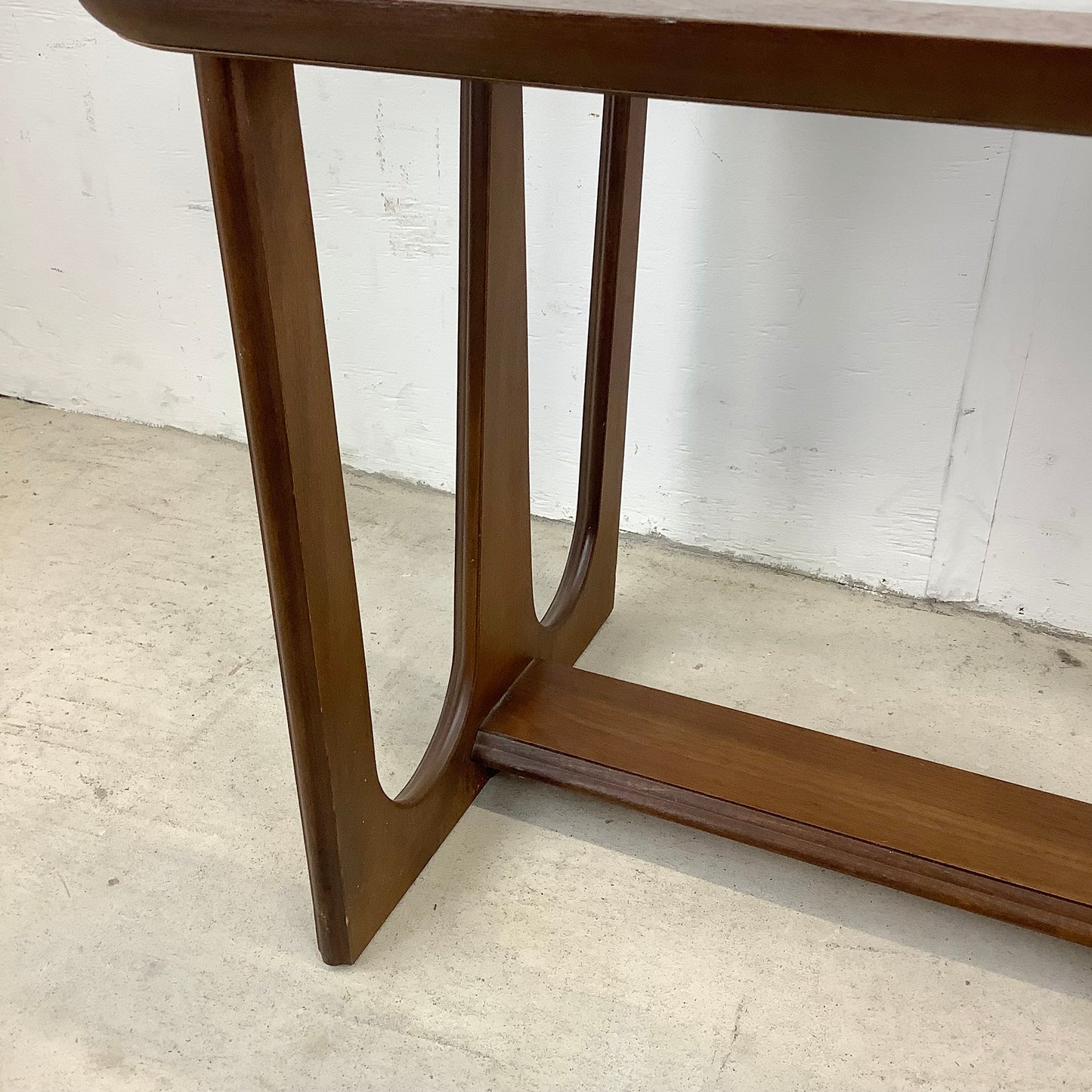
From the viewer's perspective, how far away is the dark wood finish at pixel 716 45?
601mm

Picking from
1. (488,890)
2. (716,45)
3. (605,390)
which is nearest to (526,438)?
(605,390)

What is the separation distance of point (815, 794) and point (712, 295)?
88 cm

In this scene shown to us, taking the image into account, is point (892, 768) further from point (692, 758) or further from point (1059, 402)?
point (1059, 402)

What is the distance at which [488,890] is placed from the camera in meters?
1.30

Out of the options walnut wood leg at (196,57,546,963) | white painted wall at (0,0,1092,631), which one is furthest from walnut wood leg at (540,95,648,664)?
white painted wall at (0,0,1092,631)

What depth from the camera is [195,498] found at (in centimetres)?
215

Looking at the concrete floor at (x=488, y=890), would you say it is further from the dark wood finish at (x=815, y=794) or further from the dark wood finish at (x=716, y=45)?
the dark wood finish at (x=716, y=45)

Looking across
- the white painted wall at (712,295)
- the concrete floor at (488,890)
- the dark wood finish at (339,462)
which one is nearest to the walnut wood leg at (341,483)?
the dark wood finish at (339,462)

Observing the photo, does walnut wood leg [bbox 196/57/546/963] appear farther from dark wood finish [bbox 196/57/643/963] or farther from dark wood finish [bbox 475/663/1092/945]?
dark wood finish [bbox 475/663/1092/945]

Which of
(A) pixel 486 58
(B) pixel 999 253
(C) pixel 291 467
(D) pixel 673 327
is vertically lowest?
(D) pixel 673 327

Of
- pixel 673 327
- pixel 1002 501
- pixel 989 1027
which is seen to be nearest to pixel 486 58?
pixel 989 1027

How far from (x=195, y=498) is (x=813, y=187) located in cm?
129

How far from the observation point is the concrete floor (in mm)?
1111

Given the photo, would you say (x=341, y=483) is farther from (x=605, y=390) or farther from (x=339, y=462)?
(x=605, y=390)
